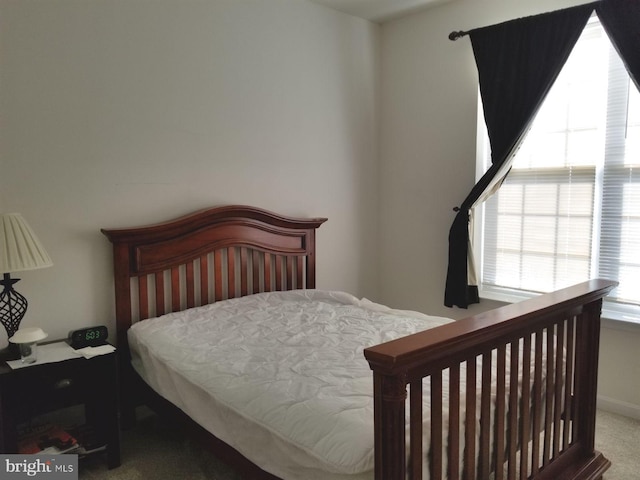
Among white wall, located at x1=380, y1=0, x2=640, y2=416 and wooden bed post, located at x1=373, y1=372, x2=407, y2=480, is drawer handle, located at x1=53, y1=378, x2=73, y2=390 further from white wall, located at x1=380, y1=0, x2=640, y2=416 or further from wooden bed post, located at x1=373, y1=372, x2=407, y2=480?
white wall, located at x1=380, y1=0, x2=640, y2=416

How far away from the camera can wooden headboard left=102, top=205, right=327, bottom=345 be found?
251cm

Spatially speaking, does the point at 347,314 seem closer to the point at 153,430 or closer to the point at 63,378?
the point at 153,430

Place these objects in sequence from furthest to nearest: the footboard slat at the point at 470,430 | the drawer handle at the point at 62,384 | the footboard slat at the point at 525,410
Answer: the drawer handle at the point at 62,384 → the footboard slat at the point at 525,410 → the footboard slat at the point at 470,430

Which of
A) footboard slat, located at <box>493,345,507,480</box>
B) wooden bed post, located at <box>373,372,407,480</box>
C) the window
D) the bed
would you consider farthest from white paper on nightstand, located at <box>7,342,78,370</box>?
the window

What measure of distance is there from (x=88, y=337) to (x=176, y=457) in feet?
2.30

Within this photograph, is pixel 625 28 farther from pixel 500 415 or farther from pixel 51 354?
pixel 51 354

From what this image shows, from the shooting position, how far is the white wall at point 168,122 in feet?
7.38

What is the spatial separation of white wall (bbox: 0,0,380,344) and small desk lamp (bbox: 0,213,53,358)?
154 millimetres

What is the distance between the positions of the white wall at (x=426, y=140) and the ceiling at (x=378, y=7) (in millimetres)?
92

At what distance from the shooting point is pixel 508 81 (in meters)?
3.03

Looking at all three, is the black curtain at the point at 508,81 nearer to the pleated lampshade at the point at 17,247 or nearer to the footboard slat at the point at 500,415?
the footboard slat at the point at 500,415

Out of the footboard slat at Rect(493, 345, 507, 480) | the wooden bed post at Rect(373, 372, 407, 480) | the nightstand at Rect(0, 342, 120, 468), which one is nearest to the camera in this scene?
the wooden bed post at Rect(373, 372, 407, 480)

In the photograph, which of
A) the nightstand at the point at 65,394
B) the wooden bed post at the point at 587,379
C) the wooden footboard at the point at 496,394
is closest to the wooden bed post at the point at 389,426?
the wooden footboard at the point at 496,394

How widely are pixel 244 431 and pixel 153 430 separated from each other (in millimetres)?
→ 1167
